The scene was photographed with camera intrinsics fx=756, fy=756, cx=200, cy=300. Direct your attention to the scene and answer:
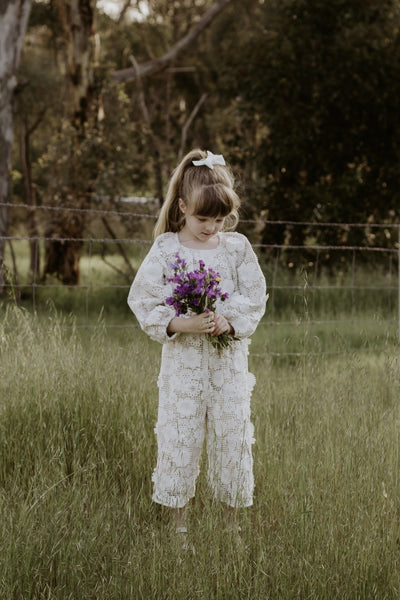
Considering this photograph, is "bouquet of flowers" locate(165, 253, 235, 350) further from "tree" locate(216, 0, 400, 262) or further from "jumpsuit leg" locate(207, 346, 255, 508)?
"tree" locate(216, 0, 400, 262)

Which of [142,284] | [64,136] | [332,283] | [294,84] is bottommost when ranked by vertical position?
[332,283]

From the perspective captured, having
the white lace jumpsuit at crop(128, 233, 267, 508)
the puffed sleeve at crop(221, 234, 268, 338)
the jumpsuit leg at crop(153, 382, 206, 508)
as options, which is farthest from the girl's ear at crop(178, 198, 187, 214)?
the jumpsuit leg at crop(153, 382, 206, 508)

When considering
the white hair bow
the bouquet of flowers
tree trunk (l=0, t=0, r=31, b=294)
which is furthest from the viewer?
tree trunk (l=0, t=0, r=31, b=294)

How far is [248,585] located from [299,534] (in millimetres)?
267

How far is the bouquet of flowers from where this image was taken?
288cm

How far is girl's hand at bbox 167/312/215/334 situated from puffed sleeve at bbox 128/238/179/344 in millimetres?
88

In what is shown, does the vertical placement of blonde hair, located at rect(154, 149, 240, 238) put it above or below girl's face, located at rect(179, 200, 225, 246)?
above

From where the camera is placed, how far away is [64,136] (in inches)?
486

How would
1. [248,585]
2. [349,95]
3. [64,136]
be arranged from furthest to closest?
1. [64,136]
2. [349,95]
3. [248,585]

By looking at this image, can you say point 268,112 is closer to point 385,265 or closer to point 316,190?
point 316,190

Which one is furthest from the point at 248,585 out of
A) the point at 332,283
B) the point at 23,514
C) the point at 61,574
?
the point at 332,283

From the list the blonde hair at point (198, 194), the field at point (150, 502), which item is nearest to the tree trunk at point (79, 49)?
the field at point (150, 502)

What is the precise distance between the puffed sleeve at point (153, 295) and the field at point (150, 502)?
22.3 inches

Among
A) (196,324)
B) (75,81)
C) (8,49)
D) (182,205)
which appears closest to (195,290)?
(196,324)
